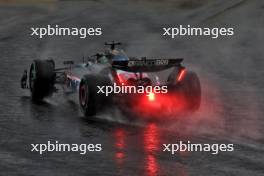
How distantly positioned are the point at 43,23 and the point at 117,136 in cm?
1771

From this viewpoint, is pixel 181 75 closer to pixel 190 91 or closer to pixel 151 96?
pixel 190 91

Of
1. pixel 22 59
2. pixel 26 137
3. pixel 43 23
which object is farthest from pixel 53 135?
pixel 43 23

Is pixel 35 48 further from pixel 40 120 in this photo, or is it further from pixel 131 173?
pixel 131 173

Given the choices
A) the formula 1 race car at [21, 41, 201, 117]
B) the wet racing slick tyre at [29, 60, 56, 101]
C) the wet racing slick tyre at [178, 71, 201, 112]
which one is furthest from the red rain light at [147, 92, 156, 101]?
the wet racing slick tyre at [29, 60, 56, 101]

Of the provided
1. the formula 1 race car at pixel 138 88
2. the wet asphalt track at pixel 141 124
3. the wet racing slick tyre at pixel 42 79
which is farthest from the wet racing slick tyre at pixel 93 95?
the wet racing slick tyre at pixel 42 79

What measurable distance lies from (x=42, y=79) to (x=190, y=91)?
3642mm

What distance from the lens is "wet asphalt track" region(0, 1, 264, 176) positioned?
10602mm

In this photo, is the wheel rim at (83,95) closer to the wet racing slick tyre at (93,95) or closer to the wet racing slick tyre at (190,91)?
the wet racing slick tyre at (93,95)

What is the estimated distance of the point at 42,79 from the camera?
16312 mm

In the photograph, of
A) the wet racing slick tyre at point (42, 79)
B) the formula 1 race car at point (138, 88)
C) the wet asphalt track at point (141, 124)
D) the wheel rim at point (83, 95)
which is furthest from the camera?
the wet racing slick tyre at point (42, 79)

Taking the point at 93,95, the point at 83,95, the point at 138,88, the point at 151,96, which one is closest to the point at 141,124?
the point at 151,96

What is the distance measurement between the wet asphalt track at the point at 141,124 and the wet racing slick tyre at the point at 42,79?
0.28m

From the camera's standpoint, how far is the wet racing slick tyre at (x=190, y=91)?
14422 millimetres

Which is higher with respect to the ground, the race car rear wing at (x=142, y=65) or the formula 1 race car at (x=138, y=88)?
the race car rear wing at (x=142, y=65)
